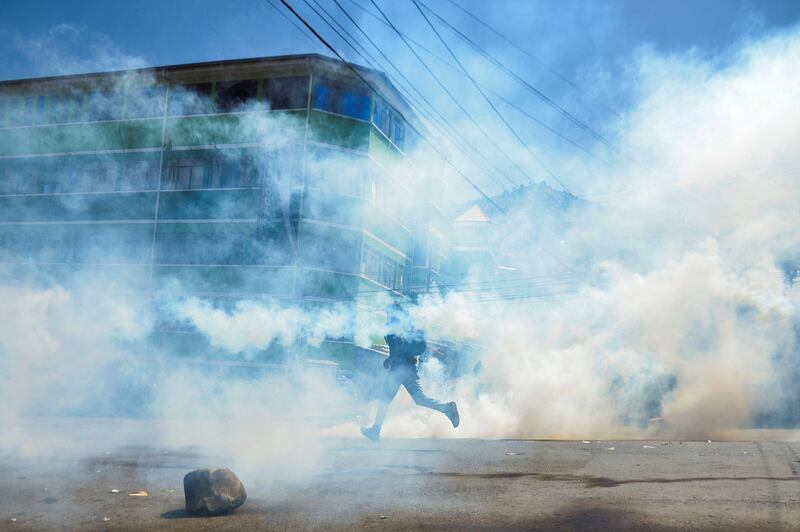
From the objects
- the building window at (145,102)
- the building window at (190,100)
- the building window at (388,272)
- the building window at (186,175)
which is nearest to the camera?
the building window at (145,102)

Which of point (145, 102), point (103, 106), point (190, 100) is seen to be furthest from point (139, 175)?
point (103, 106)

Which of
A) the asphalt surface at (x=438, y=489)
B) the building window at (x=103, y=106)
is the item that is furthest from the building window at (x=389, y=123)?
the asphalt surface at (x=438, y=489)

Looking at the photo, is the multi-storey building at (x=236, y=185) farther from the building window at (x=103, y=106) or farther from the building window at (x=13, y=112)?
A: the building window at (x=13, y=112)

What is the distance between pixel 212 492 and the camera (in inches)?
212

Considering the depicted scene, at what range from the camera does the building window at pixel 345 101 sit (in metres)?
26.8

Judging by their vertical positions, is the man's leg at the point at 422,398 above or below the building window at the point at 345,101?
below

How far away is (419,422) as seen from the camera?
13.4 metres

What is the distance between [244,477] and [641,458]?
178 inches

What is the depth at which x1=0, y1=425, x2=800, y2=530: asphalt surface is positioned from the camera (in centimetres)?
492

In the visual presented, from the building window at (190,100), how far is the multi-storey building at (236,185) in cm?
6

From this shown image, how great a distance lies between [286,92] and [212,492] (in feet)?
72.7

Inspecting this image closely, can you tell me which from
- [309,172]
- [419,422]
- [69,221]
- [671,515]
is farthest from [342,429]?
[69,221]

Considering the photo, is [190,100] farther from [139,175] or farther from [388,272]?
[388,272]

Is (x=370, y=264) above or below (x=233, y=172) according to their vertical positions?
below
